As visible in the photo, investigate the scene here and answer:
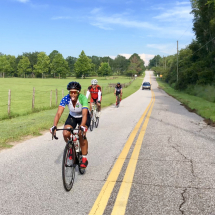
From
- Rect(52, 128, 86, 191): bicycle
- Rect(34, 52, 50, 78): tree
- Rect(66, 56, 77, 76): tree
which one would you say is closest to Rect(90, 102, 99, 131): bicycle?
Rect(52, 128, 86, 191): bicycle

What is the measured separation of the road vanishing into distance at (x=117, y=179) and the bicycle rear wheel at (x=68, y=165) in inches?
5.3

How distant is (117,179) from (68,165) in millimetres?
950

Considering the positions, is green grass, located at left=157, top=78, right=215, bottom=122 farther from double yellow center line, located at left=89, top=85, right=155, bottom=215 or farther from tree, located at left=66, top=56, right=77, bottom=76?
tree, located at left=66, top=56, right=77, bottom=76

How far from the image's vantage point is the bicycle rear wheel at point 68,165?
383 cm

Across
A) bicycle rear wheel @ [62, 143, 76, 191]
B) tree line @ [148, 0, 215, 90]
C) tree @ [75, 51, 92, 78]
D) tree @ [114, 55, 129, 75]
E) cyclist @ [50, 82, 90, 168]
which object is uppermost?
tree @ [114, 55, 129, 75]

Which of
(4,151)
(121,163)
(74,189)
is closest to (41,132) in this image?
(4,151)

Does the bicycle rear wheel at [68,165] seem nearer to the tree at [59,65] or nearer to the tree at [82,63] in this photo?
the tree at [82,63]

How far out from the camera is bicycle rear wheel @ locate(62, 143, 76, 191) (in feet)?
12.6

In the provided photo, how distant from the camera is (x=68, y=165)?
4031 mm

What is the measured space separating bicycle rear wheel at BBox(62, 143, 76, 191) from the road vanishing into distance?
134mm

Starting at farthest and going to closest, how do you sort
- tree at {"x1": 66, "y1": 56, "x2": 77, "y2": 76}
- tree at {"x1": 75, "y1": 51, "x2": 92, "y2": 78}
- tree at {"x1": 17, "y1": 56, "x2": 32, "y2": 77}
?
1. tree at {"x1": 66, "y1": 56, "x2": 77, "y2": 76}
2. tree at {"x1": 17, "y1": 56, "x2": 32, "y2": 77}
3. tree at {"x1": 75, "y1": 51, "x2": 92, "y2": 78}

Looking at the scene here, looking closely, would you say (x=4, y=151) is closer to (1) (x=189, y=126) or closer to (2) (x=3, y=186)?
(2) (x=3, y=186)

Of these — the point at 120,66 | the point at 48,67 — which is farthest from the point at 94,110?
the point at 120,66

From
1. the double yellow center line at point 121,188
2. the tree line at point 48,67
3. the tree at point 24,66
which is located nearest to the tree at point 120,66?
the tree line at point 48,67
